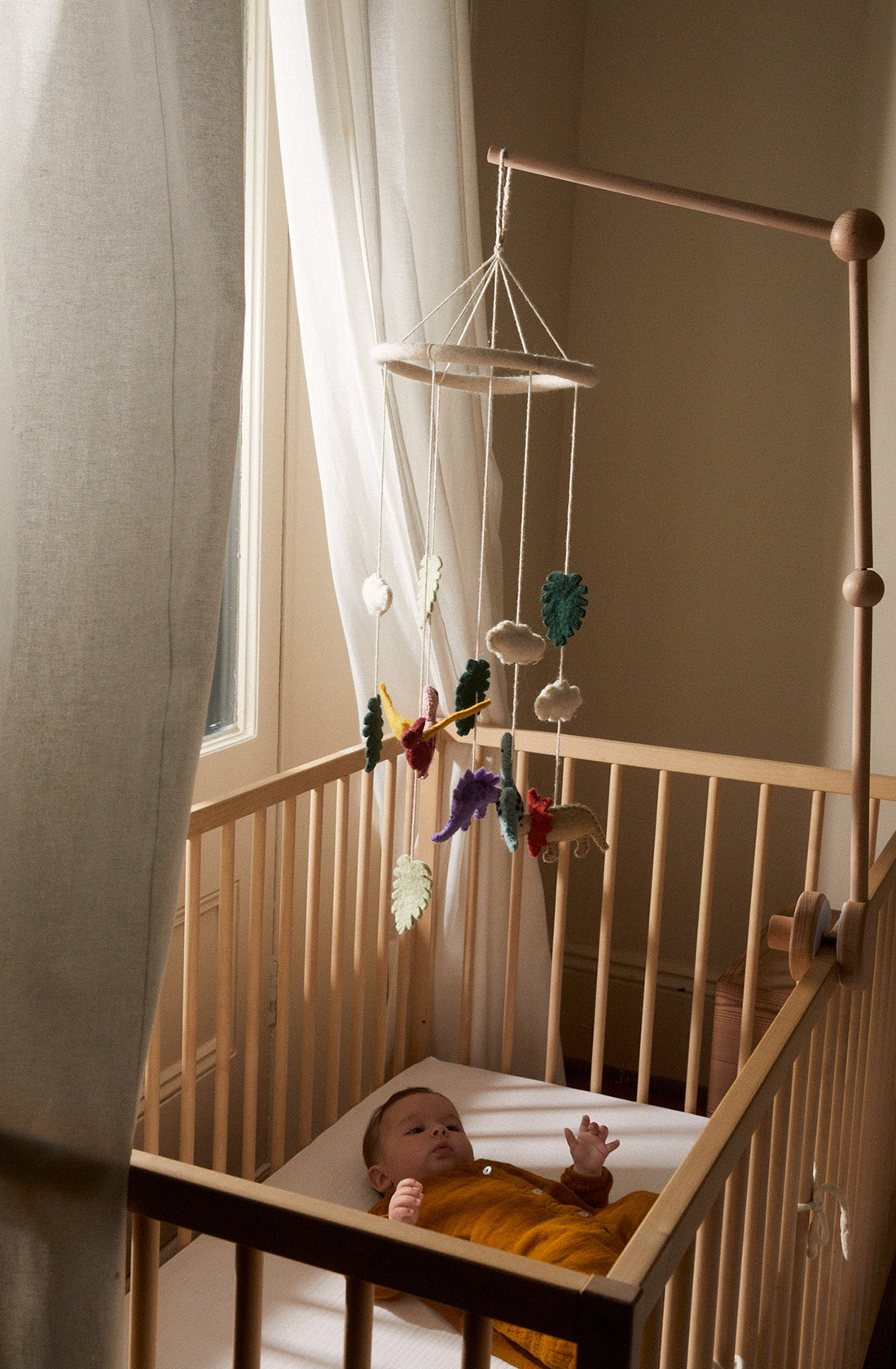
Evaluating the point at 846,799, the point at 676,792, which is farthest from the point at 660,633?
the point at 846,799

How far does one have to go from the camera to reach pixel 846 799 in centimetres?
250

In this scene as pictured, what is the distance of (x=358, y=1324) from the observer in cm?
87

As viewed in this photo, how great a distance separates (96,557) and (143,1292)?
0.54 metres

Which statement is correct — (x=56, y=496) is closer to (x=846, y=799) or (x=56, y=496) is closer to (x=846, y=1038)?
(x=846, y=1038)

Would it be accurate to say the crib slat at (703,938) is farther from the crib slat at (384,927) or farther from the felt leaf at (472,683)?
the felt leaf at (472,683)

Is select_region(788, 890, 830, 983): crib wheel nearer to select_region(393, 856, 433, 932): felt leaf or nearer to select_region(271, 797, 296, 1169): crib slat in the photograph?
select_region(393, 856, 433, 932): felt leaf

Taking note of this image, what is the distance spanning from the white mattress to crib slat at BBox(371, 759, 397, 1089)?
5 cm

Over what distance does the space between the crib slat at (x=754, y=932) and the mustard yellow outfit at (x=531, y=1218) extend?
40 centimetres

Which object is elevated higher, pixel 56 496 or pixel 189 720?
pixel 56 496

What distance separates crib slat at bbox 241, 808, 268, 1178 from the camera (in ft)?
5.39

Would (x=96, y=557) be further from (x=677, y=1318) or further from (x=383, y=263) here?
(x=383, y=263)

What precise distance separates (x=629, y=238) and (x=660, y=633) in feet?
2.75

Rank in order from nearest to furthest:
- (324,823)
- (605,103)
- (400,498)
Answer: (400,498) < (324,823) < (605,103)

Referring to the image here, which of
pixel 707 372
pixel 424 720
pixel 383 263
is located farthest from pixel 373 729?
pixel 707 372
